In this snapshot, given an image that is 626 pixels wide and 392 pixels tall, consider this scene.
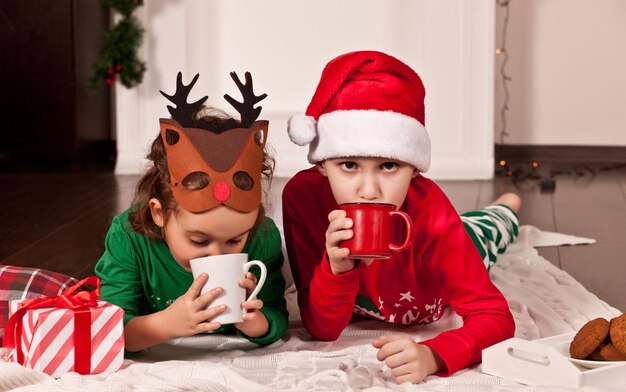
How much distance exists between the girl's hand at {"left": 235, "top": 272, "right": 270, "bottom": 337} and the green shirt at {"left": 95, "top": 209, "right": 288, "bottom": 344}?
0.13 feet

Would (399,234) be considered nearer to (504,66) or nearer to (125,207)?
(125,207)

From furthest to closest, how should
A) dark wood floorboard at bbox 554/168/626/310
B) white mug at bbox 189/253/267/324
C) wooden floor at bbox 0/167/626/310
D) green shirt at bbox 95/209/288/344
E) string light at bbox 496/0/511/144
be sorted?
string light at bbox 496/0/511/144 → wooden floor at bbox 0/167/626/310 → dark wood floorboard at bbox 554/168/626/310 → green shirt at bbox 95/209/288/344 → white mug at bbox 189/253/267/324

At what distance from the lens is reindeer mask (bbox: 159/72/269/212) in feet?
4.98

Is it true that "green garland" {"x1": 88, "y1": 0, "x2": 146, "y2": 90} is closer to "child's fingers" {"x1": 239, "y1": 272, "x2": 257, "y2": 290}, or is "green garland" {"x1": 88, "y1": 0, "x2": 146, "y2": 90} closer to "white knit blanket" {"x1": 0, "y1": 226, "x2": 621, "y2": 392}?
"white knit blanket" {"x1": 0, "y1": 226, "x2": 621, "y2": 392}

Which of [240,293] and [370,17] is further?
[370,17]

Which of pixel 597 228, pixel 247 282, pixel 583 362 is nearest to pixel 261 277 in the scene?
pixel 247 282

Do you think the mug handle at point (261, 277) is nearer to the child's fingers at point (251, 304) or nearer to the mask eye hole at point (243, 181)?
the child's fingers at point (251, 304)

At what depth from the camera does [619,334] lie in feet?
4.96

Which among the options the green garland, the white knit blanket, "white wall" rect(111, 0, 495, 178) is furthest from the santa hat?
the green garland

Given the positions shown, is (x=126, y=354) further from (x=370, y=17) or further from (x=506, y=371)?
(x=370, y=17)

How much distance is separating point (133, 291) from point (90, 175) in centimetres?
267

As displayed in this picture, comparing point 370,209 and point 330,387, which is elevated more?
point 370,209

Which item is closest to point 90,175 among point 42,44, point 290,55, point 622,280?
point 42,44

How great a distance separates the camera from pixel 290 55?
4.33m
